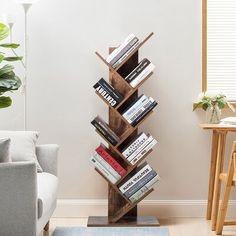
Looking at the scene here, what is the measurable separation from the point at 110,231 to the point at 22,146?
924 millimetres

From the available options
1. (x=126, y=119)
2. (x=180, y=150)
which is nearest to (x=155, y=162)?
(x=180, y=150)

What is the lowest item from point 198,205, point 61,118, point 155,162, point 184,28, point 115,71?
point 198,205

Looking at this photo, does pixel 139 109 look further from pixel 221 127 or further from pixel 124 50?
pixel 221 127

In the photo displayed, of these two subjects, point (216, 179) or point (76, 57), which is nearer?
point (216, 179)

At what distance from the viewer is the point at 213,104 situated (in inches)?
205

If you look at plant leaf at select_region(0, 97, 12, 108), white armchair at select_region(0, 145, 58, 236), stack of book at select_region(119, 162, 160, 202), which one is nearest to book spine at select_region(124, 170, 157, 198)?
stack of book at select_region(119, 162, 160, 202)

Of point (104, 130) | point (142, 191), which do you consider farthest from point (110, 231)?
point (104, 130)

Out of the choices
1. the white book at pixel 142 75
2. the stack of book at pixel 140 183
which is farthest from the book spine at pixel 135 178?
the white book at pixel 142 75

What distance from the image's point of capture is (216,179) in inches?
199

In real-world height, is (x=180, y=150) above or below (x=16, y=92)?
below

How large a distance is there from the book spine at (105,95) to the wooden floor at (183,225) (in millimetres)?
1006

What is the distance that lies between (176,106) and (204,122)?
271 mm

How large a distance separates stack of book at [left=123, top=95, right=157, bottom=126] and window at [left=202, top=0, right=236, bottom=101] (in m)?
0.63

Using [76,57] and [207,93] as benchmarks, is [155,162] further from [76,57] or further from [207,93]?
[76,57]
